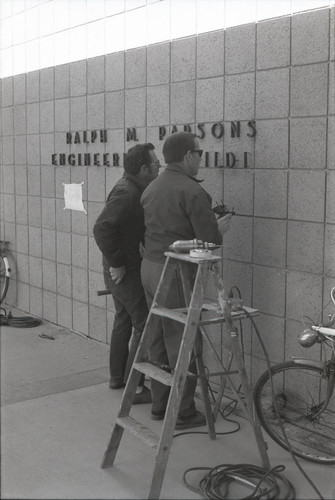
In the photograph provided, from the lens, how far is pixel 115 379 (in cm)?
555

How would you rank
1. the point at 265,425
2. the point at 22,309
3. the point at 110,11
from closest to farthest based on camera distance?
the point at 265,425 < the point at 110,11 < the point at 22,309

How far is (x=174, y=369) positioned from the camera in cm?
407

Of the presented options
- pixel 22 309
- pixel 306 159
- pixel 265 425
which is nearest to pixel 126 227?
pixel 306 159

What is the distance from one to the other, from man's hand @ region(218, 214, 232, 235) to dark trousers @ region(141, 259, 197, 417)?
1.63 ft

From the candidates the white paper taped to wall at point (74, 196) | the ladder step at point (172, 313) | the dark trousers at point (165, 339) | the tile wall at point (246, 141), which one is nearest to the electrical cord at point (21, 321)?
the tile wall at point (246, 141)

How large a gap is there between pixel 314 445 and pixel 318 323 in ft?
2.45

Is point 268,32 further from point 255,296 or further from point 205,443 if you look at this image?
point 205,443

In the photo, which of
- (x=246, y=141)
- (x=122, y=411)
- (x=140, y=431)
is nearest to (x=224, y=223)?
(x=246, y=141)

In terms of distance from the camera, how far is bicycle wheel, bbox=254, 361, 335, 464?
4.39m

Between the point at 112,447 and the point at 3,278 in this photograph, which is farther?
the point at 3,278

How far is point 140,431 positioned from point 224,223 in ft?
5.27

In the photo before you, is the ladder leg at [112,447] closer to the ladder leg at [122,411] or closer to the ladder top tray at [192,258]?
the ladder leg at [122,411]

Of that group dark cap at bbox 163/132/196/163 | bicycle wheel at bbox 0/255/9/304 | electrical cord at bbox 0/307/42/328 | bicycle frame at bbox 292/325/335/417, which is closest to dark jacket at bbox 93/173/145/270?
dark cap at bbox 163/132/196/163

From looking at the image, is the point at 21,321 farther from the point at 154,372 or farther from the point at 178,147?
the point at 154,372
